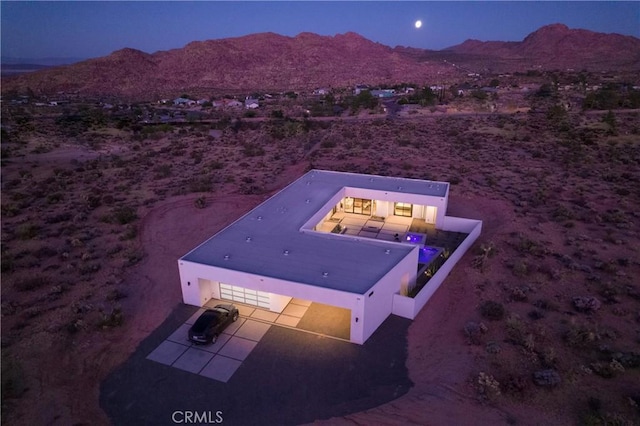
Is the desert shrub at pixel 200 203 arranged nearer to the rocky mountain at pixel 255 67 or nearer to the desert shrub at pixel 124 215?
the desert shrub at pixel 124 215

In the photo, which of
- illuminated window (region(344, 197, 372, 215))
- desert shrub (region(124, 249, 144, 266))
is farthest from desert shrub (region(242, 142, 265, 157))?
desert shrub (region(124, 249, 144, 266))

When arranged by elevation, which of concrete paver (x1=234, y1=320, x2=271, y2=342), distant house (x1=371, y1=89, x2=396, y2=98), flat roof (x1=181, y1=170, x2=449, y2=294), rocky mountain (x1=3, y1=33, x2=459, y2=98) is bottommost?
concrete paver (x1=234, y1=320, x2=271, y2=342)

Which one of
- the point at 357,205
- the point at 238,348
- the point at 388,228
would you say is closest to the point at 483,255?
the point at 388,228

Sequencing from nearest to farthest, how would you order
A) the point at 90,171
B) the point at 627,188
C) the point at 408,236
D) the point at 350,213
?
the point at 408,236, the point at 350,213, the point at 627,188, the point at 90,171

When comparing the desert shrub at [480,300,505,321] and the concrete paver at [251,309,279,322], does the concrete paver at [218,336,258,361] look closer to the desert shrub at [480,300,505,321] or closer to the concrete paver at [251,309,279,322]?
the concrete paver at [251,309,279,322]

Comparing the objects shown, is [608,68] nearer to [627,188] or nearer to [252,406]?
[627,188]

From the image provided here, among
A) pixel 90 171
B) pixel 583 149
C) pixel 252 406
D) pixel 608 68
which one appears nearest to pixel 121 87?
pixel 90 171
